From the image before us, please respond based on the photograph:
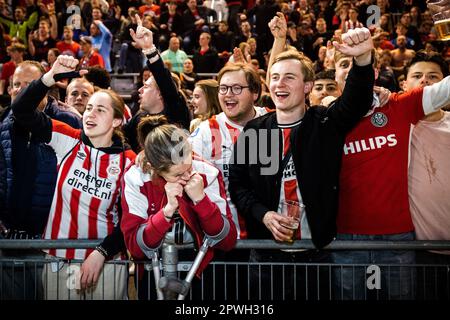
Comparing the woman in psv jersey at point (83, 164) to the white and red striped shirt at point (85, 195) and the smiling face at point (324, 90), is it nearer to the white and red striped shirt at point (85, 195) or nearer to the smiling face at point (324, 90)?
the white and red striped shirt at point (85, 195)

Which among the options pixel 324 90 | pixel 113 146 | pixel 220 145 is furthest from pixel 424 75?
pixel 113 146

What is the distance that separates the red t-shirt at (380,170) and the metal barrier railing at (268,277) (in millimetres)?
203

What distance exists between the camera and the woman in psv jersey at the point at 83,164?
4219 millimetres

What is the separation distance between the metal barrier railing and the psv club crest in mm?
689

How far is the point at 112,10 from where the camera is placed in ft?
50.7

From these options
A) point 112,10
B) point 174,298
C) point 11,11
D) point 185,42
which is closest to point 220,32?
point 185,42

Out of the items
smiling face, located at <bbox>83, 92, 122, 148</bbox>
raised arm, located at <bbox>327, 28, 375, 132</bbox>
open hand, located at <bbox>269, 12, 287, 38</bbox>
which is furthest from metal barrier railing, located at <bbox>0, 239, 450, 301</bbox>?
open hand, located at <bbox>269, 12, 287, 38</bbox>

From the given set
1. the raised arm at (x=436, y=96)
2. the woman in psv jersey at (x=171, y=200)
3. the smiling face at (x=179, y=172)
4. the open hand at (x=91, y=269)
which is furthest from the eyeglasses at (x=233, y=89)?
the open hand at (x=91, y=269)

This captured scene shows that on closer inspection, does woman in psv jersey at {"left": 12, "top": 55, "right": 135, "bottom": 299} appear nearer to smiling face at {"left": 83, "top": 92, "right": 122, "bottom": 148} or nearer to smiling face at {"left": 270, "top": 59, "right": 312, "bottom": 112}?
smiling face at {"left": 83, "top": 92, "right": 122, "bottom": 148}

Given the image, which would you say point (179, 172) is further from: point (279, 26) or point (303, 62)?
point (279, 26)

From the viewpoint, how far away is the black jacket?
3770mm

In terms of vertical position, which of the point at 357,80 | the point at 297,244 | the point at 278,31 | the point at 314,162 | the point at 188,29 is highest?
the point at 188,29

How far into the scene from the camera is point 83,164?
435 centimetres

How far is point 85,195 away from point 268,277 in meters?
1.17
